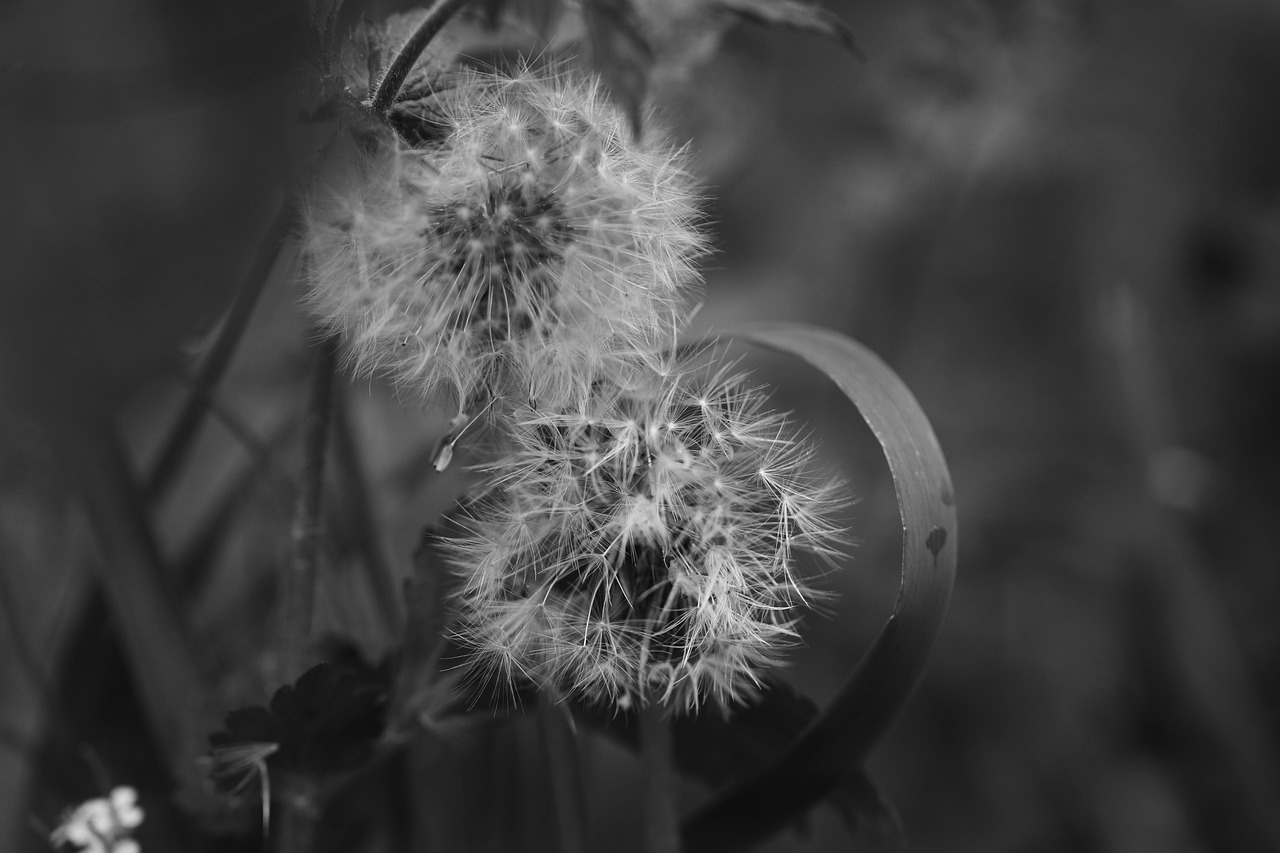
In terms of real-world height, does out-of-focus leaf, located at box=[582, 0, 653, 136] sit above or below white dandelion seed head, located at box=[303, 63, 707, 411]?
above

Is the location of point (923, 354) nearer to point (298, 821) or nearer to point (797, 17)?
point (797, 17)

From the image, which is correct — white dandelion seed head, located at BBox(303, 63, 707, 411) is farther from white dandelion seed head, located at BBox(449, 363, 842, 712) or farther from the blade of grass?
the blade of grass

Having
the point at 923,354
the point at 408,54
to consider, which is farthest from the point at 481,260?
the point at 923,354

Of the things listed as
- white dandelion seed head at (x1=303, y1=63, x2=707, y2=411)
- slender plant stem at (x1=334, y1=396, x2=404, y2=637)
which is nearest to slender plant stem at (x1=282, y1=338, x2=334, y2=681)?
white dandelion seed head at (x1=303, y1=63, x2=707, y2=411)

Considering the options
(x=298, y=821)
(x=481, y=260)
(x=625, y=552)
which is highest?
(x=481, y=260)

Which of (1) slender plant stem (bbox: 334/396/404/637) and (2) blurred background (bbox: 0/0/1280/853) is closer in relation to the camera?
(2) blurred background (bbox: 0/0/1280/853)

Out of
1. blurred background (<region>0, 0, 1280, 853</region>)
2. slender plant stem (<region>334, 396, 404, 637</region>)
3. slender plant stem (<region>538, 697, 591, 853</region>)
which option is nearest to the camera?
blurred background (<region>0, 0, 1280, 853</region>)

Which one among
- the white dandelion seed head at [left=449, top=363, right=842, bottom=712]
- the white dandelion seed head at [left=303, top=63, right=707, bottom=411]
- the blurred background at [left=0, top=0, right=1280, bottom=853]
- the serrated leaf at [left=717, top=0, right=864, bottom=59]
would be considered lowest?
the blurred background at [left=0, top=0, right=1280, bottom=853]
